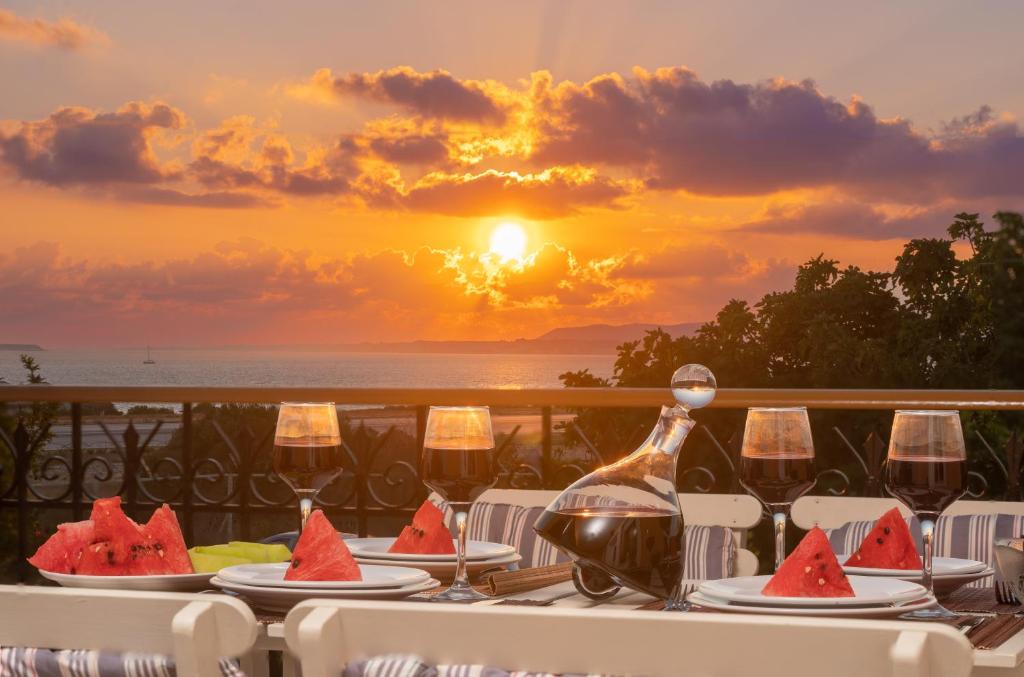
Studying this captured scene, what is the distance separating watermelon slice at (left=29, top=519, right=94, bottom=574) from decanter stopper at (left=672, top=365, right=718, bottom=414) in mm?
762

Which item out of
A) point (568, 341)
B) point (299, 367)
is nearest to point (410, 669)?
point (568, 341)

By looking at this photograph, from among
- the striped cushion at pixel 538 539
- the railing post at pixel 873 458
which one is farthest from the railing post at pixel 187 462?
the railing post at pixel 873 458

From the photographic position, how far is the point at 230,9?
81.3 ft

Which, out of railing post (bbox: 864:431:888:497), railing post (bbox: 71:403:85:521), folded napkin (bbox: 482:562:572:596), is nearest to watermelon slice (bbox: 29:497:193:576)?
folded napkin (bbox: 482:562:572:596)

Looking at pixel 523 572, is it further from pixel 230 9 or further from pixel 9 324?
pixel 9 324

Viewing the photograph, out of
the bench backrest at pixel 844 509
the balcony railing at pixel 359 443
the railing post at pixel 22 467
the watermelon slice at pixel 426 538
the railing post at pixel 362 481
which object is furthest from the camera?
the railing post at pixel 22 467

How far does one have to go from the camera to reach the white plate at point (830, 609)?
4.50ft

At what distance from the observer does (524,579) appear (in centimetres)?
174

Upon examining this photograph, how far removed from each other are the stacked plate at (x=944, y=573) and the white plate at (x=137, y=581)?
2.82ft

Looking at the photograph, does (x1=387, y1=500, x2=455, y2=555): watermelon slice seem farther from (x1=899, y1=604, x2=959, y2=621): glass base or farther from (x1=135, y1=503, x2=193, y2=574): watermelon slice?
(x1=899, y1=604, x2=959, y2=621): glass base

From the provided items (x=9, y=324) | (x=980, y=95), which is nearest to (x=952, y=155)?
(x=980, y=95)

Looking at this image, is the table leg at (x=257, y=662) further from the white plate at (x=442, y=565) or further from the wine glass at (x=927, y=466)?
the wine glass at (x=927, y=466)

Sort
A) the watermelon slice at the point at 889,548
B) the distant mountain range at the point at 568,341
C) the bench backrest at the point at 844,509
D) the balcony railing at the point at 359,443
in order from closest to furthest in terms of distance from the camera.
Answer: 1. the watermelon slice at the point at 889,548
2. the bench backrest at the point at 844,509
3. the balcony railing at the point at 359,443
4. the distant mountain range at the point at 568,341

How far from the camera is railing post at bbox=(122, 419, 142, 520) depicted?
4.48m
